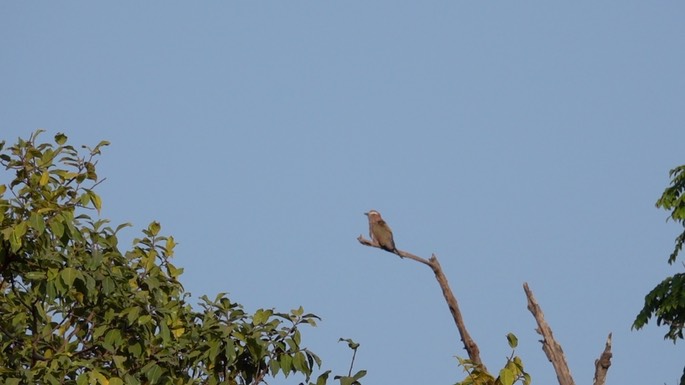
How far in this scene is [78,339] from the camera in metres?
10.6

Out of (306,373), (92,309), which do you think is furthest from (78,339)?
(306,373)

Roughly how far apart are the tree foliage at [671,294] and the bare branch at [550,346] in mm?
11594

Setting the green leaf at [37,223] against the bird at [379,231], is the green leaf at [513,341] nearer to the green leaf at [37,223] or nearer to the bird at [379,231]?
the green leaf at [37,223]

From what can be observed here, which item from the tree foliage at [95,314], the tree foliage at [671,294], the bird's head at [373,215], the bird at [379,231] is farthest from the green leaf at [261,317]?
the tree foliage at [671,294]

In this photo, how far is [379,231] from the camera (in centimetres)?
1619

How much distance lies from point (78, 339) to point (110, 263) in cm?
76

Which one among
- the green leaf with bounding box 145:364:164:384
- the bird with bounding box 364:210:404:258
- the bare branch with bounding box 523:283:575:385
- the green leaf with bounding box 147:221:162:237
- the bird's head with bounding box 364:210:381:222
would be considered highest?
the bird's head with bounding box 364:210:381:222

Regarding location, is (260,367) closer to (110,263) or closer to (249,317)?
(249,317)

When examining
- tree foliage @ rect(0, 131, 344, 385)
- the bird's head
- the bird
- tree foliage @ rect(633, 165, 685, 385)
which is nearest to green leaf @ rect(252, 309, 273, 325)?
tree foliage @ rect(0, 131, 344, 385)

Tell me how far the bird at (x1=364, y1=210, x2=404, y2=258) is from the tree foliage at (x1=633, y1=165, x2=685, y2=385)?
7.59 m

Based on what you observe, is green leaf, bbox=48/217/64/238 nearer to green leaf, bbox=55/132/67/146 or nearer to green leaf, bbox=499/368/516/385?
green leaf, bbox=55/132/67/146

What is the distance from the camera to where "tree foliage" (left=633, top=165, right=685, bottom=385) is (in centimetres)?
2211

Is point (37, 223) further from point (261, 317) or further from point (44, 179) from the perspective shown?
point (261, 317)

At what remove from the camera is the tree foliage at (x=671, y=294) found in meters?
22.1
